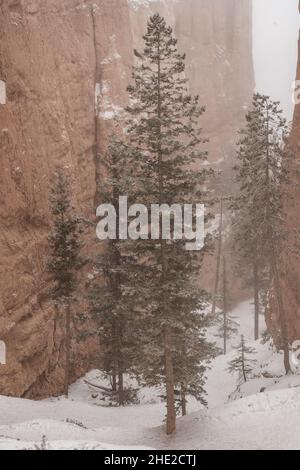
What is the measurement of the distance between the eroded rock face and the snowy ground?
251 cm

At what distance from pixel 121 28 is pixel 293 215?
22.2 m

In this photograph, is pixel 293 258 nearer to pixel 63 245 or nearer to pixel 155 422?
pixel 155 422

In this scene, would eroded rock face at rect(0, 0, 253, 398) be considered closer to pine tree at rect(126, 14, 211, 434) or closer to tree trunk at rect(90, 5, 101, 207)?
tree trunk at rect(90, 5, 101, 207)

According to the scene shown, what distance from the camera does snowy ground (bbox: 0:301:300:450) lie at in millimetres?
15062

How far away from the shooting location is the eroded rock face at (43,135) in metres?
24.1

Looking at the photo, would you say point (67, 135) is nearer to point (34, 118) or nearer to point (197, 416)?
point (34, 118)

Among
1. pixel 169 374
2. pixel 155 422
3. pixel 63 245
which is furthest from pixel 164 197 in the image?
pixel 155 422

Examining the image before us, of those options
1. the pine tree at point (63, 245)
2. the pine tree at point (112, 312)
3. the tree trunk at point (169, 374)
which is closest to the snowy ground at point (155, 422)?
the tree trunk at point (169, 374)

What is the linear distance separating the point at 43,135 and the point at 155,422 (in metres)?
17.1

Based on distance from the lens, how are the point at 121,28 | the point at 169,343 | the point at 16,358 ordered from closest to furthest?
the point at 169,343, the point at 16,358, the point at 121,28

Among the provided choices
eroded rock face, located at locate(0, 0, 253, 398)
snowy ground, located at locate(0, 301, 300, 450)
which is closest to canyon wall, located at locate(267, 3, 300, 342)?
snowy ground, located at locate(0, 301, 300, 450)

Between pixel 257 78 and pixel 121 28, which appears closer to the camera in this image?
pixel 121 28
